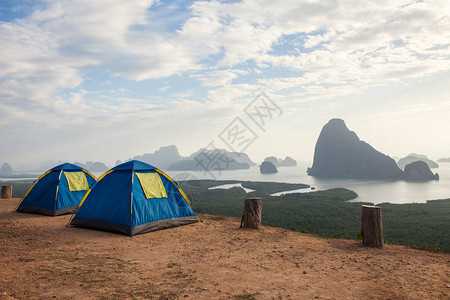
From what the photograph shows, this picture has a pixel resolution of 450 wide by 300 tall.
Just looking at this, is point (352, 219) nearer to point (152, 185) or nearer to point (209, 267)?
point (152, 185)

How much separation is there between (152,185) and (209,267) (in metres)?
5.10

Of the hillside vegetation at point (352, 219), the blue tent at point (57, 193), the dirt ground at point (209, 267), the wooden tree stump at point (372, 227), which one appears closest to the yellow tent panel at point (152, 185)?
the dirt ground at point (209, 267)

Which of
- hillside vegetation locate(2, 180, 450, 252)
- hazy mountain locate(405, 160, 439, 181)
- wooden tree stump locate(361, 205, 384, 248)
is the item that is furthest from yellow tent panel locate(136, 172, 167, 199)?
hazy mountain locate(405, 160, 439, 181)

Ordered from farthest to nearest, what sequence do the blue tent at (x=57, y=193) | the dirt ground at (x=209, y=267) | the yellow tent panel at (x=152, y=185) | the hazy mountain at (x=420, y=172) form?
the hazy mountain at (x=420, y=172) < the blue tent at (x=57, y=193) < the yellow tent panel at (x=152, y=185) < the dirt ground at (x=209, y=267)

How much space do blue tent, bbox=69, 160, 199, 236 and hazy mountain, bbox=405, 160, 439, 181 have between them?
18731 centimetres

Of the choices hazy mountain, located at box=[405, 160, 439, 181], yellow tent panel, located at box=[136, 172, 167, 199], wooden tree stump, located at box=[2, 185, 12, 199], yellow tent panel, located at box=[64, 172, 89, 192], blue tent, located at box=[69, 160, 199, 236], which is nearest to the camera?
blue tent, located at box=[69, 160, 199, 236]

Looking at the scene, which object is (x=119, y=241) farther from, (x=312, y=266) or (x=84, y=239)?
(x=312, y=266)

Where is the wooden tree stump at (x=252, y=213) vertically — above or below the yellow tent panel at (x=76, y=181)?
below

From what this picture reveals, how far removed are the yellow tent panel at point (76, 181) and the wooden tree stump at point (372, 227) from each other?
12279 millimetres

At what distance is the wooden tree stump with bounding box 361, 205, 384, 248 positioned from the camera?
797cm

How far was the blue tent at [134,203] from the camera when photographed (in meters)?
9.58

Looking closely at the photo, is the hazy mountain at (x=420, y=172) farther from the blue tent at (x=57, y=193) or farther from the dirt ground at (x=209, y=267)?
the blue tent at (x=57, y=193)

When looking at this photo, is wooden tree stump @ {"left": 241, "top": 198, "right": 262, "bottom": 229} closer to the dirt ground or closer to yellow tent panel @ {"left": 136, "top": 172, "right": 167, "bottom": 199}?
the dirt ground

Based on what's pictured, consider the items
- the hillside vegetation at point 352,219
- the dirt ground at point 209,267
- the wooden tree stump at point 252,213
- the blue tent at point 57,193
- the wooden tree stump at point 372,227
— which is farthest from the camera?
the hillside vegetation at point 352,219
